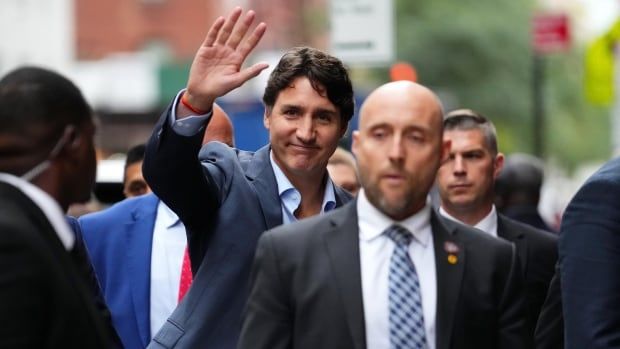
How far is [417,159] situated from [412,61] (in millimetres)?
42993

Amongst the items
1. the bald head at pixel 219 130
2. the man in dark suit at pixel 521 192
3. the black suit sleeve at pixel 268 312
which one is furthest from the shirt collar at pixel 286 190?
the man in dark suit at pixel 521 192

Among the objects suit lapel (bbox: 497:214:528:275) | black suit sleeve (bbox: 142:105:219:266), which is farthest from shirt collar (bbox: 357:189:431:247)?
suit lapel (bbox: 497:214:528:275)

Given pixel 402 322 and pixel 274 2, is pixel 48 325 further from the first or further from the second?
pixel 274 2

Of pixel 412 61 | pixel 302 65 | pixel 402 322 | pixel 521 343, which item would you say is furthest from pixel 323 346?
pixel 412 61

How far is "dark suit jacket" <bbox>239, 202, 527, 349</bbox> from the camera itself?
504 centimetres

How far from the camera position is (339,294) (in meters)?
5.04

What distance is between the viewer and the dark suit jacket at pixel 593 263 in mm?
5930

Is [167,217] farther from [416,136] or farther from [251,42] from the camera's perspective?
[416,136]

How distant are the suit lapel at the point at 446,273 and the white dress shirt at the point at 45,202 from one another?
1.19 meters

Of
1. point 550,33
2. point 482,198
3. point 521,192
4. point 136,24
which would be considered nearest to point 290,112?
point 482,198

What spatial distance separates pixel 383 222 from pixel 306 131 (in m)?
1.44

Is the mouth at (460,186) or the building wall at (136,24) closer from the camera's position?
the mouth at (460,186)

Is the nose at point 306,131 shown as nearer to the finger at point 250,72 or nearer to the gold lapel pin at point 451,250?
the finger at point 250,72

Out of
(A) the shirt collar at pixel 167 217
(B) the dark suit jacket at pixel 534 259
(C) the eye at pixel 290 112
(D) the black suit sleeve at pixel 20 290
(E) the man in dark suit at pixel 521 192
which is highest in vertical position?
(D) the black suit sleeve at pixel 20 290
